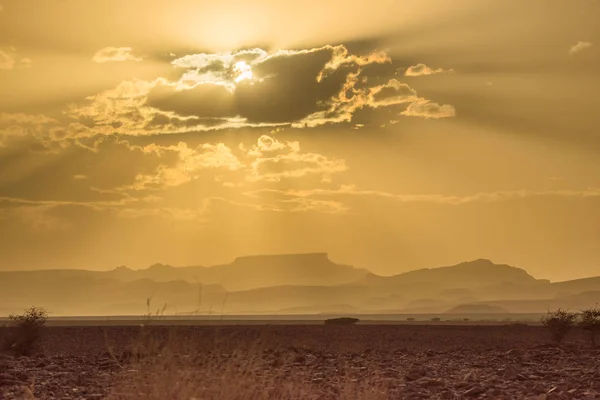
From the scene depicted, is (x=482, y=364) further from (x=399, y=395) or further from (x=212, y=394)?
(x=212, y=394)

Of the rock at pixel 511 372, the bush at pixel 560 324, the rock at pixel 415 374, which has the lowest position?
the rock at pixel 511 372

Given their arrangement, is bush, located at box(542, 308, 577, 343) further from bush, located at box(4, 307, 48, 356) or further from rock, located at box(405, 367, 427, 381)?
bush, located at box(4, 307, 48, 356)

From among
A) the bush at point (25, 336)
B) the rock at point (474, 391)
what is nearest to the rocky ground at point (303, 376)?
the rock at point (474, 391)

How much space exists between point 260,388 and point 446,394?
5.39m

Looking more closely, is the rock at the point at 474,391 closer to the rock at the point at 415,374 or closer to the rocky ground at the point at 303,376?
the rocky ground at the point at 303,376

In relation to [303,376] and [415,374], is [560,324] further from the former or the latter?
[303,376]

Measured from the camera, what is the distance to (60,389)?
63.5 feet

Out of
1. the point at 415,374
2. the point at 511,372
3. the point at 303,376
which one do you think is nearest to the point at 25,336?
the point at 303,376

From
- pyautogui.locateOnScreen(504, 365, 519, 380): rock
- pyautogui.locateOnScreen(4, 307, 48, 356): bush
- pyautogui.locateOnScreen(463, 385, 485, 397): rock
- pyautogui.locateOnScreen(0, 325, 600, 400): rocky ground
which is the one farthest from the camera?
pyautogui.locateOnScreen(4, 307, 48, 356): bush

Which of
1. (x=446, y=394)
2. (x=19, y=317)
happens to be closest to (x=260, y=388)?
(x=446, y=394)

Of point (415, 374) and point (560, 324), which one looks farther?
point (560, 324)

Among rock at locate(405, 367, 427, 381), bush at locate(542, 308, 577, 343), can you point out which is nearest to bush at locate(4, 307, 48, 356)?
rock at locate(405, 367, 427, 381)

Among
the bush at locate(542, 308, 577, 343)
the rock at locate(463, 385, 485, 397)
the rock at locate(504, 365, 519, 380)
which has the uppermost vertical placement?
the bush at locate(542, 308, 577, 343)

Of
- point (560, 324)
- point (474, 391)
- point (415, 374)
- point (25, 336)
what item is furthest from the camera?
point (560, 324)
